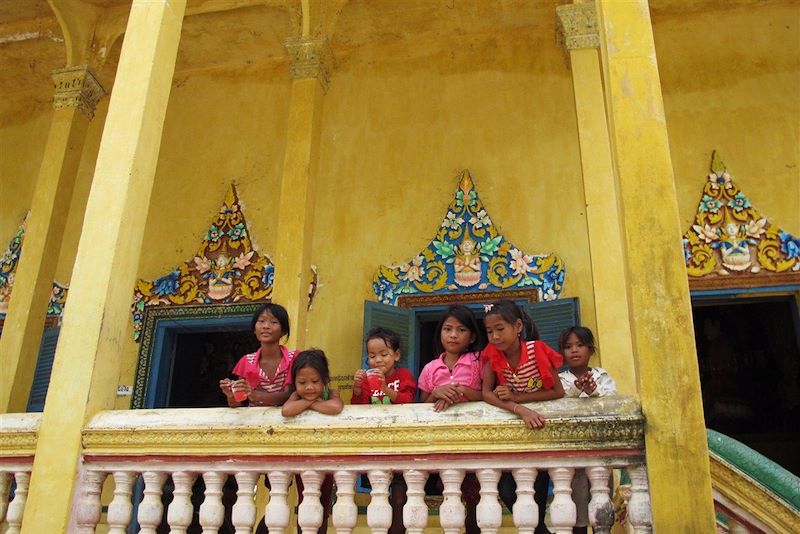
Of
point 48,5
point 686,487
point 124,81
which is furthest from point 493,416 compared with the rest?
point 48,5

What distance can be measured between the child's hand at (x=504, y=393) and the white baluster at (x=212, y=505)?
1.06 m

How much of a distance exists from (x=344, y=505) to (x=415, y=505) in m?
0.25

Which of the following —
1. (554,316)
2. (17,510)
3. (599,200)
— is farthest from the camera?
(554,316)

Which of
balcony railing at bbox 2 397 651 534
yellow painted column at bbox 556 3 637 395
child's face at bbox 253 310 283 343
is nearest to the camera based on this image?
balcony railing at bbox 2 397 651 534

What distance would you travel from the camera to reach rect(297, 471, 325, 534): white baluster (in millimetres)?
2512

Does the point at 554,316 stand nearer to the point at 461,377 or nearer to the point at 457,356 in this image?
the point at 457,356

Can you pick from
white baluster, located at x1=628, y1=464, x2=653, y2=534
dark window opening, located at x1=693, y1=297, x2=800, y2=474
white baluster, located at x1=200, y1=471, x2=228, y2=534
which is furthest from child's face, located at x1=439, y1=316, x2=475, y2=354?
dark window opening, located at x1=693, y1=297, x2=800, y2=474

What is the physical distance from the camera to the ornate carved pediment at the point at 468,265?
5922mm

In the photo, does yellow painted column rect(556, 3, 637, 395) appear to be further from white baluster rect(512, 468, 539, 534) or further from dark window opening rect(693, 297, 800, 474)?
dark window opening rect(693, 297, 800, 474)

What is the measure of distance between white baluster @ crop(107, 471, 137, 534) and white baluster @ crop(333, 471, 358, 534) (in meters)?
0.81

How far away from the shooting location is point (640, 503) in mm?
2289

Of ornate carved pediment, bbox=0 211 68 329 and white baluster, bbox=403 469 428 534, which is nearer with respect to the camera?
white baluster, bbox=403 469 428 534

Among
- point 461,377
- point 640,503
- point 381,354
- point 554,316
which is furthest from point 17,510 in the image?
point 554,316

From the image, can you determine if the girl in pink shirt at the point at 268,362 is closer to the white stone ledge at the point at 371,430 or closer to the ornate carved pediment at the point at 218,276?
the white stone ledge at the point at 371,430
